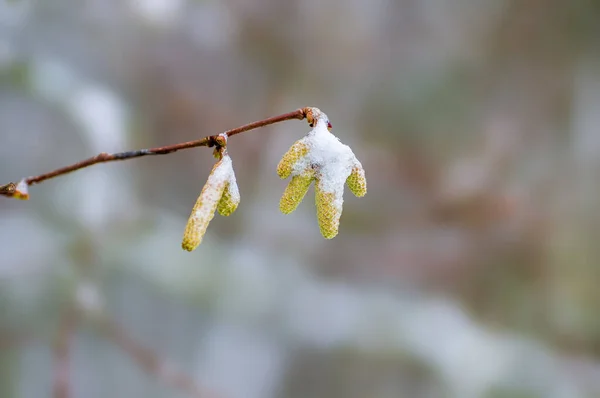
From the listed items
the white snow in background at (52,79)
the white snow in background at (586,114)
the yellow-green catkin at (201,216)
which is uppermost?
the white snow in background at (586,114)

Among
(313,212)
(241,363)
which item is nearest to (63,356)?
(241,363)

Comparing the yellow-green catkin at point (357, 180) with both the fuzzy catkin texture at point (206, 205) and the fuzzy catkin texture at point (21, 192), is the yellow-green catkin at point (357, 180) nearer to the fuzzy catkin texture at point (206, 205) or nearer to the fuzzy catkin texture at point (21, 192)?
the fuzzy catkin texture at point (206, 205)

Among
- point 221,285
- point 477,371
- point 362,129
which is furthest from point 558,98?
point 221,285

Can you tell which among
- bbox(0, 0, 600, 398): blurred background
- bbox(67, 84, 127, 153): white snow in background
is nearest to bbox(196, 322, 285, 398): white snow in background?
bbox(0, 0, 600, 398): blurred background

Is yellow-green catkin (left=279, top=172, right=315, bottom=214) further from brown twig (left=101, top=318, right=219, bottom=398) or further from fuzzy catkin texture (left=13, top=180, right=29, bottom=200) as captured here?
brown twig (left=101, top=318, right=219, bottom=398)

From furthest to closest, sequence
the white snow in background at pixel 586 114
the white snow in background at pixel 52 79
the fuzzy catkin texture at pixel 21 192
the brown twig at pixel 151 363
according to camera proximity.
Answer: the white snow in background at pixel 586 114
the brown twig at pixel 151 363
the white snow in background at pixel 52 79
the fuzzy catkin texture at pixel 21 192

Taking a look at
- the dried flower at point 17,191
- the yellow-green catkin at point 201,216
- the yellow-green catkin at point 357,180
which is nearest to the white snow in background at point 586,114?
the yellow-green catkin at point 357,180

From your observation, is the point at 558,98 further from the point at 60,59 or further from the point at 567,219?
the point at 60,59
